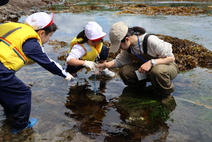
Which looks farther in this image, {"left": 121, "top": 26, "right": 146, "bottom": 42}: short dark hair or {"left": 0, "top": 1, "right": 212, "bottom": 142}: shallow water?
{"left": 121, "top": 26, "right": 146, "bottom": 42}: short dark hair

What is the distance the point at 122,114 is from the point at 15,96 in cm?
148

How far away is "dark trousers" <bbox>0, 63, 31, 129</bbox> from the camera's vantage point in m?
2.46

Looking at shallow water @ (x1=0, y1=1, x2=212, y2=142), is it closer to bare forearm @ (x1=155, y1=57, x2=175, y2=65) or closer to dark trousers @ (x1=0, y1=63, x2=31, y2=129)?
dark trousers @ (x1=0, y1=63, x2=31, y2=129)

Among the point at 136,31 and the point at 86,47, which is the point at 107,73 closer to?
the point at 86,47

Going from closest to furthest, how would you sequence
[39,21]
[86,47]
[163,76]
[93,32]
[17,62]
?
[17,62] < [39,21] < [163,76] < [93,32] < [86,47]

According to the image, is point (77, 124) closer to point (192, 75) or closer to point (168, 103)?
point (168, 103)

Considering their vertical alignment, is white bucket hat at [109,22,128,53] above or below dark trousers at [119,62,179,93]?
above

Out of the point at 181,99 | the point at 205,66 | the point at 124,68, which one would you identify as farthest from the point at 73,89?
the point at 205,66

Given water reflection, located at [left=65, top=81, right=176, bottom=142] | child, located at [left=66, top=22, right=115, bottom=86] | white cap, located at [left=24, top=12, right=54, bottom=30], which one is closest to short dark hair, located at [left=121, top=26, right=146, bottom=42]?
child, located at [left=66, top=22, right=115, bottom=86]

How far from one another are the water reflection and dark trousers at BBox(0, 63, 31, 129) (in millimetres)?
675

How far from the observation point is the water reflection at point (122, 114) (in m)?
2.72

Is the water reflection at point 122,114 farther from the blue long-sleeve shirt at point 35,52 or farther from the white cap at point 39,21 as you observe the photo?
the white cap at point 39,21

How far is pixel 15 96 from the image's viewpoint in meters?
2.56

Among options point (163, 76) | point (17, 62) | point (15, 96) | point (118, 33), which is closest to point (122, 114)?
point (163, 76)
